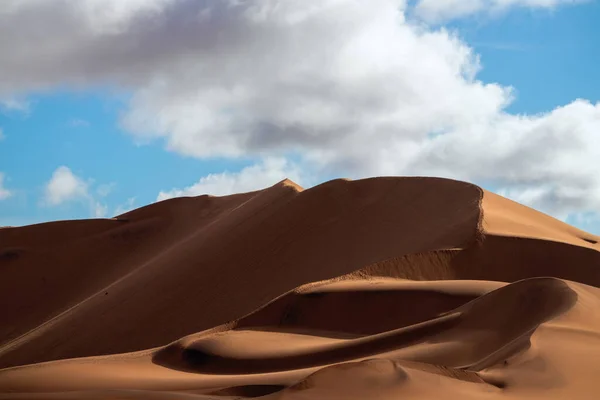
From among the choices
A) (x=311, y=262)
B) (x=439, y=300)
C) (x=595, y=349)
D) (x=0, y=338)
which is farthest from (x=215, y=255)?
(x=595, y=349)

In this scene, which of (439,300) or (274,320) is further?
(274,320)

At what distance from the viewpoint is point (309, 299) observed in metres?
14.4

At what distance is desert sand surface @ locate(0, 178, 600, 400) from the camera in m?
7.85

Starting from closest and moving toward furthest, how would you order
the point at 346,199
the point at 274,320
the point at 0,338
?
the point at 274,320, the point at 346,199, the point at 0,338

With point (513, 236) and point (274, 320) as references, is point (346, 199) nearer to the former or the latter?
point (513, 236)

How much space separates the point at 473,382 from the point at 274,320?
707cm

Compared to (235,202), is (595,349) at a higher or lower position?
lower

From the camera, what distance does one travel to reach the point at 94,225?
27609 millimetres

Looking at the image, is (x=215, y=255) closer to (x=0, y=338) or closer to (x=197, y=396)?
(x=0, y=338)

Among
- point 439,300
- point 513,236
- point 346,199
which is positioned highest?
point 346,199

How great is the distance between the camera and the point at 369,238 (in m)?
19.4

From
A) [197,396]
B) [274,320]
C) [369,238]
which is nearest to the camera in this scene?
[197,396]

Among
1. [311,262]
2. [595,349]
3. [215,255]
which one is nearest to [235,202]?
[215,255]

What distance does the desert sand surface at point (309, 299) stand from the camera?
25.7 feet
